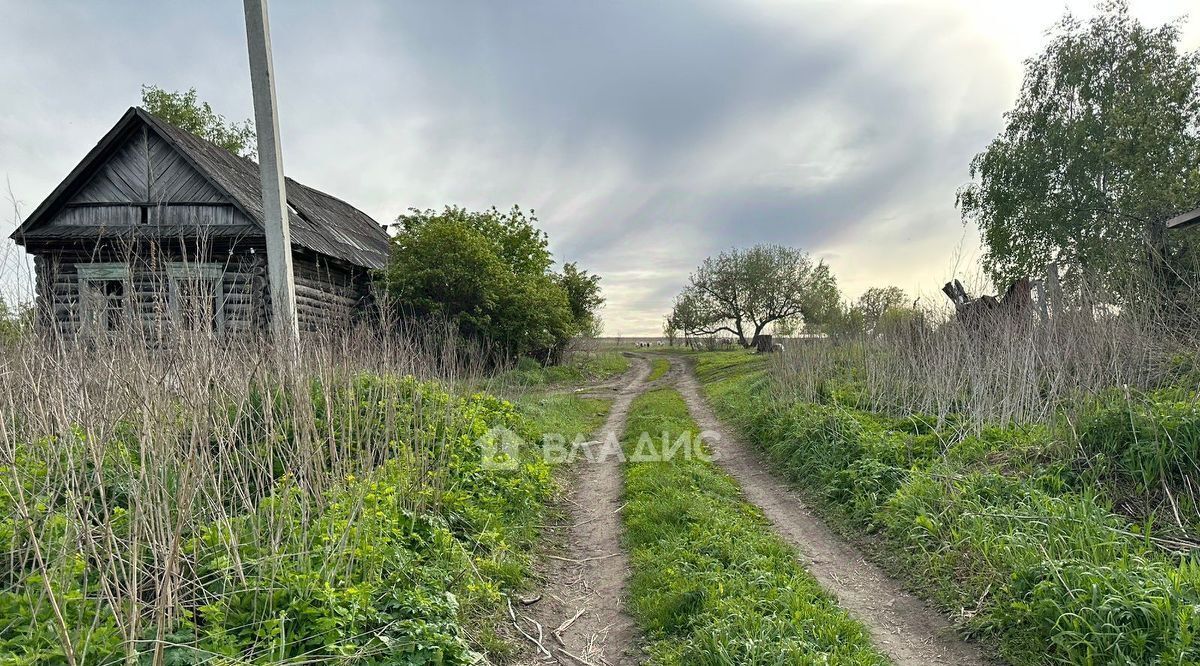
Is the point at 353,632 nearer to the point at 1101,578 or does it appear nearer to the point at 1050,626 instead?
the point at 1050,626

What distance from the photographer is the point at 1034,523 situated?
14.1ft

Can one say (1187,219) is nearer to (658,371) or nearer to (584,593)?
(584,593)

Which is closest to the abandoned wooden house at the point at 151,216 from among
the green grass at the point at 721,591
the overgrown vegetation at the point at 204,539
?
the overgrown vegetation at the point at 204,539

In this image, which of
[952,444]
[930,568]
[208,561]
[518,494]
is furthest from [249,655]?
[952,444]

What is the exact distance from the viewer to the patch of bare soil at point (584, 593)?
3627 mm

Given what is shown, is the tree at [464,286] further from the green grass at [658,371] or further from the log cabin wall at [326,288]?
the green grass at [658,371]

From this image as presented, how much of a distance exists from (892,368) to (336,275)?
13.3 m

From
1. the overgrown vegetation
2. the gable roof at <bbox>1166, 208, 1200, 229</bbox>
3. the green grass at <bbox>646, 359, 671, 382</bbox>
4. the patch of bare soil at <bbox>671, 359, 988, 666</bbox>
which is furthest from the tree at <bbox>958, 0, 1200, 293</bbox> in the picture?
the overgrown vegetation

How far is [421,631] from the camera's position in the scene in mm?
2984

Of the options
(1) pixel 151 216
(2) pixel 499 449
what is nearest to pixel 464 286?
(1) pixel 151 216

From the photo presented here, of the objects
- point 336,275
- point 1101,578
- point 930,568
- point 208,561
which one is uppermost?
point 336,275

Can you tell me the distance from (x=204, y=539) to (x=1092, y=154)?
88.9 feet

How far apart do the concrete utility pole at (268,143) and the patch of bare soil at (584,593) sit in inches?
170

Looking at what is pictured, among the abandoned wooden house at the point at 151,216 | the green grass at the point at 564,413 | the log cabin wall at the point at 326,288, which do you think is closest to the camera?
the green grass at the point at 564,413
